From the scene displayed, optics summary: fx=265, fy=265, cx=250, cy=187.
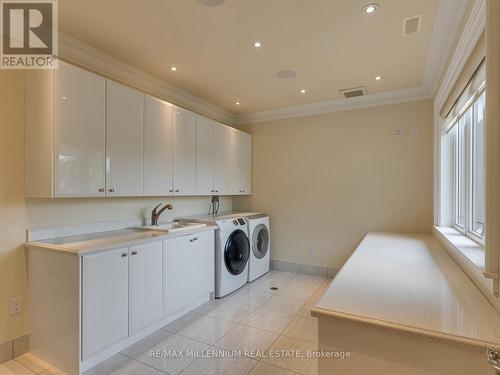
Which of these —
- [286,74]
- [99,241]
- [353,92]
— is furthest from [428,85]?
[99,241]

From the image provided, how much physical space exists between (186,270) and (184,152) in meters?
1.36

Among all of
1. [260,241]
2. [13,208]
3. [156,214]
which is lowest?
[260,241]

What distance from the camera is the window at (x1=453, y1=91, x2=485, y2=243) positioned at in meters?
1.93

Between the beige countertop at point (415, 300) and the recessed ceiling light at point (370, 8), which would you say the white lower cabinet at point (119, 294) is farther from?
the recessed ceiling light at point (370, 8)

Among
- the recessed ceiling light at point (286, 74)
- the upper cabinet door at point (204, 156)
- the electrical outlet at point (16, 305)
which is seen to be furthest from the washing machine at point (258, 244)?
the electrical outlet at point (16, 305)

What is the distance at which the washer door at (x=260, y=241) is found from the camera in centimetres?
379

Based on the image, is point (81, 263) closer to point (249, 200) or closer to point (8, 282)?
point (8, 282)

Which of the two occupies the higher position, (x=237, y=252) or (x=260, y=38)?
(x=260, y=38)

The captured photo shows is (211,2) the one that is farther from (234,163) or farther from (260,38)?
(234,163)

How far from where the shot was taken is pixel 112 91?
2.34 metres

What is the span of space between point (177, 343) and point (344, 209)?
8.84ft

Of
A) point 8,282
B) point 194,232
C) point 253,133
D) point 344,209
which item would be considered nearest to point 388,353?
point 194,232

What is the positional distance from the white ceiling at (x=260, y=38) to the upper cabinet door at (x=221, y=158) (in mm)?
716

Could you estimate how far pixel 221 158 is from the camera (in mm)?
3818
